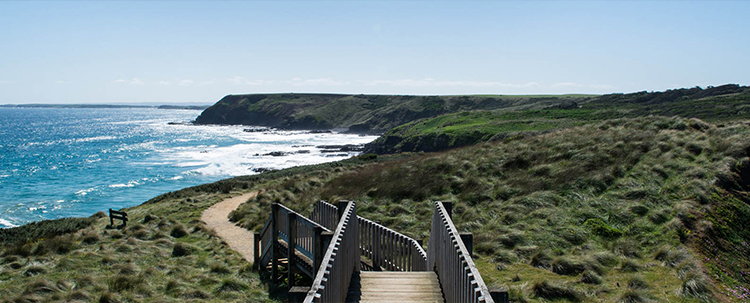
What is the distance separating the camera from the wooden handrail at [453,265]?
4358 millimetres

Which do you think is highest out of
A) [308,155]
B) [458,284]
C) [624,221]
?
[458,284]

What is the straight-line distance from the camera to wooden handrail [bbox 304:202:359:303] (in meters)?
4.20

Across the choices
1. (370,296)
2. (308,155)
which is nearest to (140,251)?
(370,296)

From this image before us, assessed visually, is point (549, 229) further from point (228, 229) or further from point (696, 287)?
point (228, 229)

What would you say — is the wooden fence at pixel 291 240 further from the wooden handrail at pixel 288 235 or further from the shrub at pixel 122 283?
the shrub at pixel 122 283

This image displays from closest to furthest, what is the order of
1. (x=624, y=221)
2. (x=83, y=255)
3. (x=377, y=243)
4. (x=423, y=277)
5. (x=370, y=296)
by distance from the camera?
(x=370, y=296)
(x=423, y=277)
(x=377, y=243)
(x=624, y=221)
(x=83, y=255)

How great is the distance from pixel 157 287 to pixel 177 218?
33.9 feet

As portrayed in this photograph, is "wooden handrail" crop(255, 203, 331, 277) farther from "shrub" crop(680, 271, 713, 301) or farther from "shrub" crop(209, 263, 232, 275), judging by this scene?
"shrub" crop(680, 271, 713, 301)

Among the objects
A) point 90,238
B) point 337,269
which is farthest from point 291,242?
point 90,238

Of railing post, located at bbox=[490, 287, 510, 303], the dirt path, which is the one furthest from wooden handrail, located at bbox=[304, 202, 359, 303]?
the dirt path

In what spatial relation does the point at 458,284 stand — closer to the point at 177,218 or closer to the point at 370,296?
the point at 370,296

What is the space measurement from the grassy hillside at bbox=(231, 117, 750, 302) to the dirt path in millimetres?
757

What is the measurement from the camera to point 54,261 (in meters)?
11.9

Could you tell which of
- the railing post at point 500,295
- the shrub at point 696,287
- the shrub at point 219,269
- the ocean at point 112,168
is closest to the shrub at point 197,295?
the shrub at point 219,269
